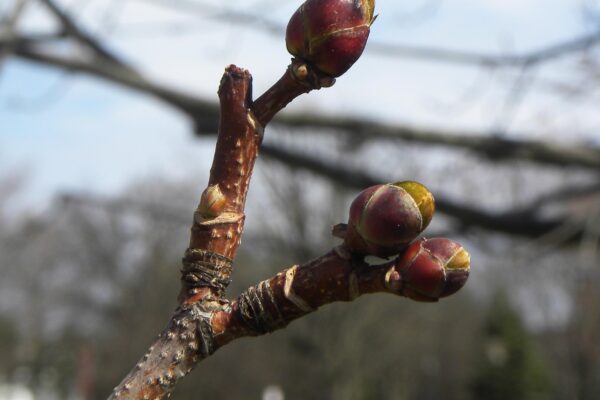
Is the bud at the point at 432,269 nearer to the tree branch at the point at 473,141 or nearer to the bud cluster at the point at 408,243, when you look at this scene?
the bud cluster at the point at 408,243

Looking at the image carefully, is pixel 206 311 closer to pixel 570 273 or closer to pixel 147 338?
pixel 570 273

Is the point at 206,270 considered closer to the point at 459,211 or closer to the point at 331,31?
the point at 331,31

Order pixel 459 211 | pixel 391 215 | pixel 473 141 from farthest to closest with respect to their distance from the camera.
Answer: pixel 459 211 → pixel 473 141 → pixel 391 215

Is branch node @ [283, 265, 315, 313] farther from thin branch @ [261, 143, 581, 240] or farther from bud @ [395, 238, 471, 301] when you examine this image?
thin branch @ [261, 143, 581, 240]

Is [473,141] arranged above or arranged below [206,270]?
above

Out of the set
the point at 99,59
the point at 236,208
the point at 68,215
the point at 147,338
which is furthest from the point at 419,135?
the point at 68,215

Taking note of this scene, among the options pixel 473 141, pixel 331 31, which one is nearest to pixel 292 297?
pixel 331 31
